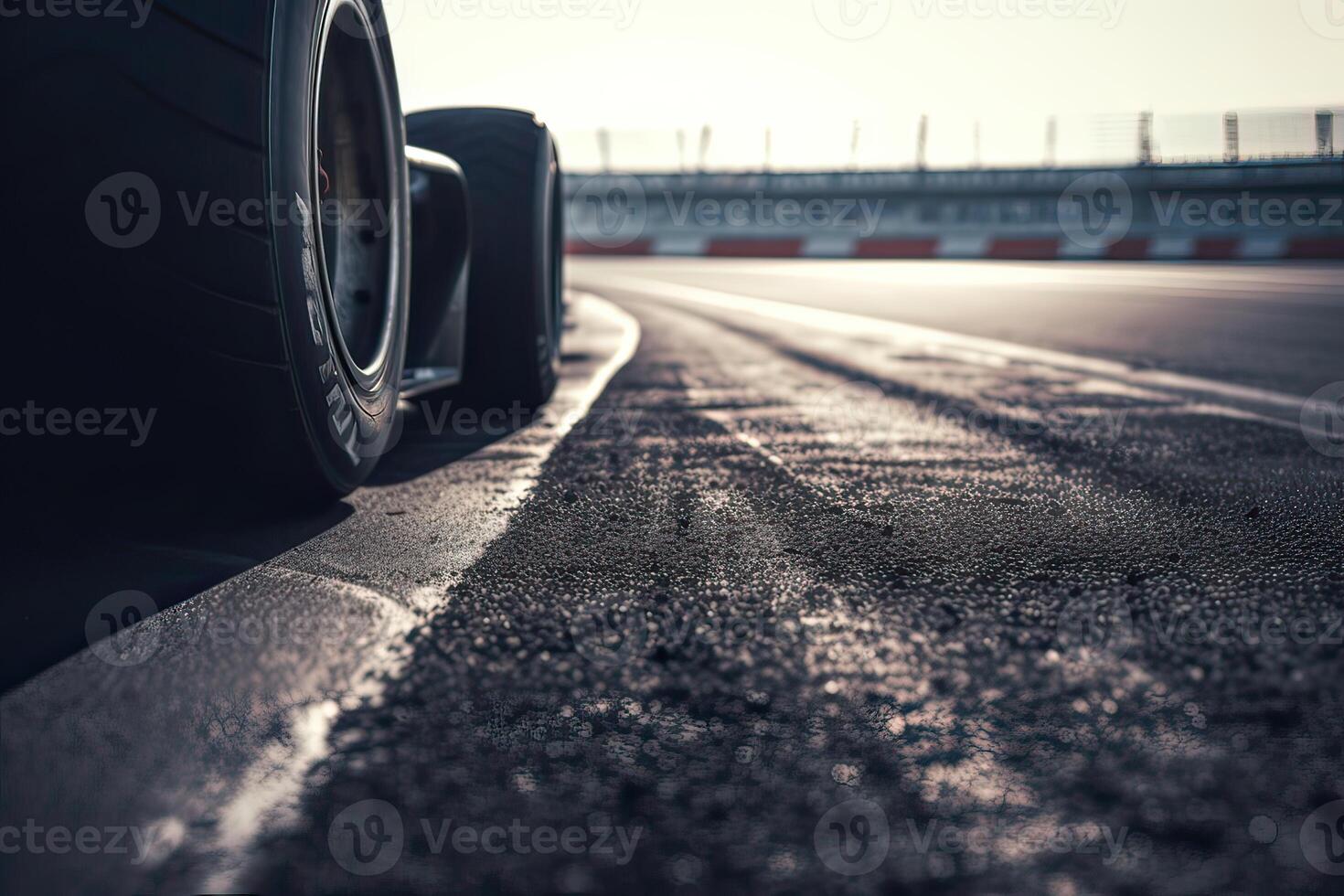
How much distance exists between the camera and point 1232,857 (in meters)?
0.97

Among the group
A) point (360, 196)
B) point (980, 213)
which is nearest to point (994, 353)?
point (360, 196)

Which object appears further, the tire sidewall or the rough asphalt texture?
the tire sidewall

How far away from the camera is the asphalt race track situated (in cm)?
99

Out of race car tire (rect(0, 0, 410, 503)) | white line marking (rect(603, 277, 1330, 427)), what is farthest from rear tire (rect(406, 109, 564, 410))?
white line marking (rect(603, 277, 1330, 427))

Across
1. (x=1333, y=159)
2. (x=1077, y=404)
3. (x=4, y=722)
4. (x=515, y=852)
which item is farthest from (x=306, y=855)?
(x=1333, y=159)

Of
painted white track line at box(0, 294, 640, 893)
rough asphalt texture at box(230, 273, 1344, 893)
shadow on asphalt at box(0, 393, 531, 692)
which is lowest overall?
rough asphalt texture at box(230, 273, 1344, 893)

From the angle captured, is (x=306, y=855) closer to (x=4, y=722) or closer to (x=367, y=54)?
(x=4, y=722)

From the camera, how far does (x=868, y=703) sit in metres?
1.31

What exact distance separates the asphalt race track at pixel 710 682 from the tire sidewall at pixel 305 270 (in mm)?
189

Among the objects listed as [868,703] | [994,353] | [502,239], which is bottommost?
[868,703]

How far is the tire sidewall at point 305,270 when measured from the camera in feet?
6.21

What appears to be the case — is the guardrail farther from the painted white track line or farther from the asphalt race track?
the painted white track line

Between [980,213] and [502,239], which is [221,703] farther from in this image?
[980,213]

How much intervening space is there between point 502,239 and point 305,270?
70.6 inches
